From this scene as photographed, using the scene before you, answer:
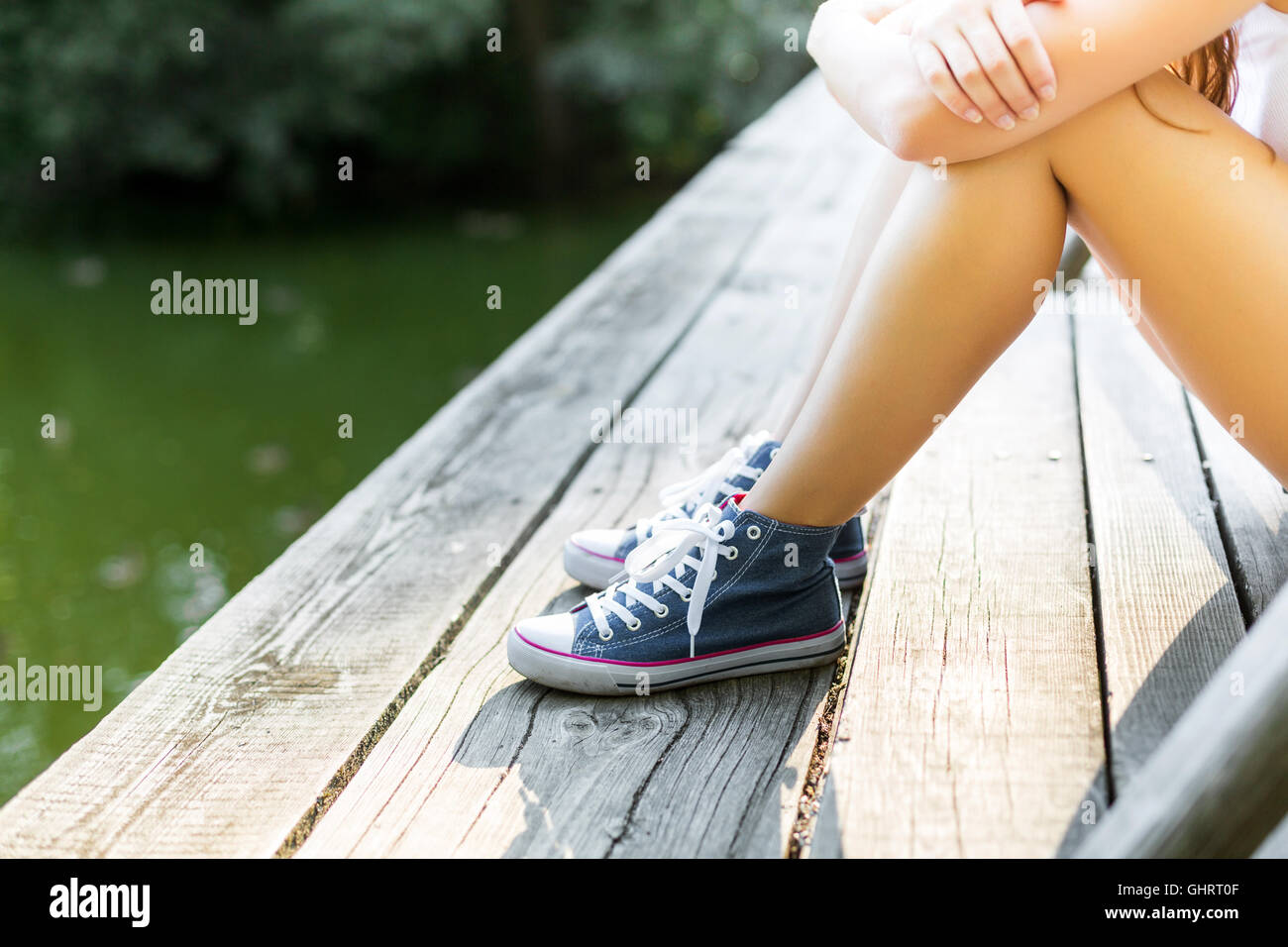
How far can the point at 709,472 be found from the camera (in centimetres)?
120

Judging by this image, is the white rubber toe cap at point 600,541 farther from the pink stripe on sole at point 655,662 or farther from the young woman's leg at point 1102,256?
the young woman's leg at point 1102,256

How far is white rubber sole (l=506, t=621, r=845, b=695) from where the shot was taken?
1.02 metres

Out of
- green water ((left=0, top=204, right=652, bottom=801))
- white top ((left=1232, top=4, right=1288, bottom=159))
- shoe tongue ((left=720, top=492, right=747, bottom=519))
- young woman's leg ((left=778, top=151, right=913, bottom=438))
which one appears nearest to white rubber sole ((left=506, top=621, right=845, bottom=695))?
shoe tongue ((left=720, top=492, right=747, bottom=519))

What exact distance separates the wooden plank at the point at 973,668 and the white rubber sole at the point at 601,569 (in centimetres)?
2

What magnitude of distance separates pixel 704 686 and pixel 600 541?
0.74ft

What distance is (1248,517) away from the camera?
1259mm

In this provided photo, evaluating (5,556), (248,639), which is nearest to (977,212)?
(248,639)

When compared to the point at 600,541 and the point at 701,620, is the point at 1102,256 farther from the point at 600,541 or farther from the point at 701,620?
the point at 600,541

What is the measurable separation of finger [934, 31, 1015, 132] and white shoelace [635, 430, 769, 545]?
1.29 ft

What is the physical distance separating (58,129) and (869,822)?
21.8 ft

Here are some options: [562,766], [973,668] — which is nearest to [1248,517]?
[973,668]

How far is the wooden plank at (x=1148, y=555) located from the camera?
941 mm

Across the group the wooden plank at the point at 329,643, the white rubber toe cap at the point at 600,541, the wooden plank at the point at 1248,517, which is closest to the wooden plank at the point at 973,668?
the wooden plank at the point at 1248,517

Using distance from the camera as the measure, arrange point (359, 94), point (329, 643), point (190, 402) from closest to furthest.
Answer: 1. point (329, 643)
2. point (190, 402)
3. point (359, 94)
